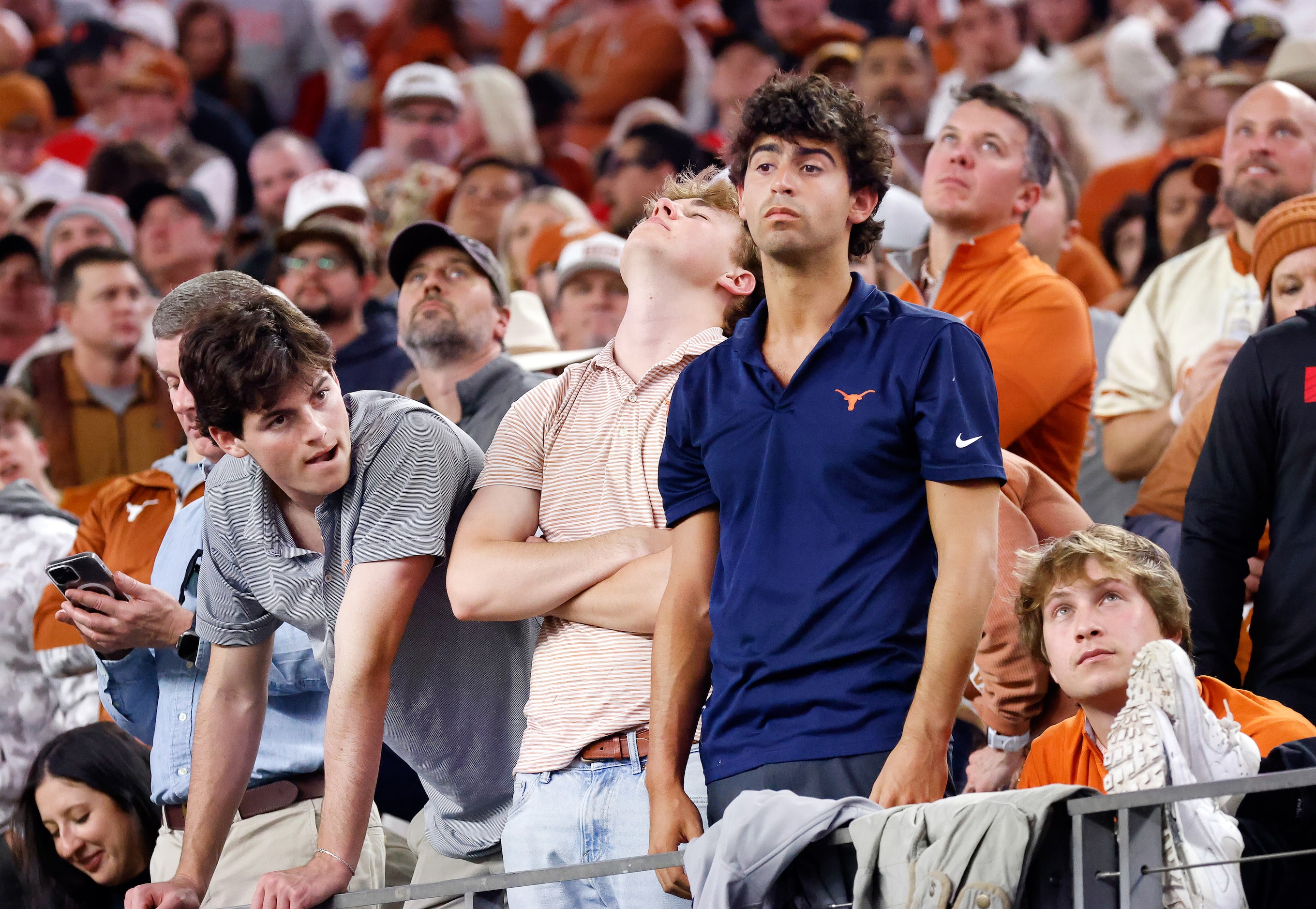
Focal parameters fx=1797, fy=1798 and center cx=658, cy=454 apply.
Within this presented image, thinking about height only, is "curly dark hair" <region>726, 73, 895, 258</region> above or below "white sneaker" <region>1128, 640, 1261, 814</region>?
above

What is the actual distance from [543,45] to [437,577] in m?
9.00

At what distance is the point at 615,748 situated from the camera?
132 inches

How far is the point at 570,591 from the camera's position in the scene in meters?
3.46

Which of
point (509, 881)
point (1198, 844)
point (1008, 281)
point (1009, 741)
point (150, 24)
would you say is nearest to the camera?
point (1198, 844)

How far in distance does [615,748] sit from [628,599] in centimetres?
28

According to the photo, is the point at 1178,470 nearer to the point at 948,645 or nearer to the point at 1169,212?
the point at 948,645

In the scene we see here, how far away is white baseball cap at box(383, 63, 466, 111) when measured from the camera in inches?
397

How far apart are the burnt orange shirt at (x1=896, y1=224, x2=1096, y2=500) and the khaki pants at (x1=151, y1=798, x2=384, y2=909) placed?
1842 millimetres

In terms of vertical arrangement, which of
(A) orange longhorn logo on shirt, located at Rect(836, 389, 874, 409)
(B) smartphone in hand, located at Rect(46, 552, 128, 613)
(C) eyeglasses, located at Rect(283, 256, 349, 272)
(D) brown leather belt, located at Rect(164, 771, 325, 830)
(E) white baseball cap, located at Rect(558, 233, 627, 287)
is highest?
(C) eyeglasses, located at Rect(283, 256, 349, 272)

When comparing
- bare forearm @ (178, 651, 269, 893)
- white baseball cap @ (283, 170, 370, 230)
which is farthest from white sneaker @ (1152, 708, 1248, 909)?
white baseball cap @ (283, 170, 370, 230)

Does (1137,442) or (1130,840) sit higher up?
(1137,442)

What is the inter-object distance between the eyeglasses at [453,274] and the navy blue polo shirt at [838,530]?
92.8 inches

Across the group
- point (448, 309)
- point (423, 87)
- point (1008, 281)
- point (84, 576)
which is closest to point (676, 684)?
point (84, 576)

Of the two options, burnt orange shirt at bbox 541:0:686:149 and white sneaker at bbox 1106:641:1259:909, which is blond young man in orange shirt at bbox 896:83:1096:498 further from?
burnt orange shirt at bbox 541:0:686:149
